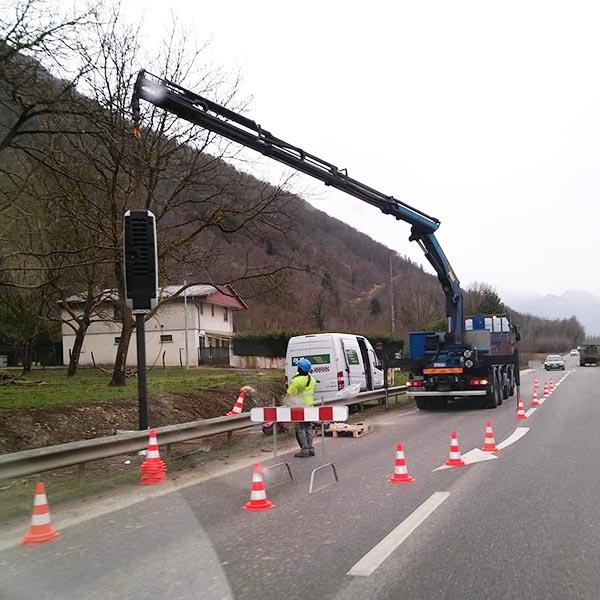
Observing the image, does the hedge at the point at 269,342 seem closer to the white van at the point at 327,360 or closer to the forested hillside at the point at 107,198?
the forested hillside at the point at 107,198

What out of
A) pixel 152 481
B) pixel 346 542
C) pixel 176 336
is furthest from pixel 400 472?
pixel 176 336

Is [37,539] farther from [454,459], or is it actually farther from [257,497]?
[454,459]

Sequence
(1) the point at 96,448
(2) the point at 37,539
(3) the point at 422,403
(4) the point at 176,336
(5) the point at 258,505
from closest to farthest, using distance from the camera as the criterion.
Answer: (2) the point at 37,539, (5) the point at 258,505, (1) the point at 96,448, (3) the point at 422,403, (4) the point at 176,336

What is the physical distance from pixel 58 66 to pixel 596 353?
2587 inches

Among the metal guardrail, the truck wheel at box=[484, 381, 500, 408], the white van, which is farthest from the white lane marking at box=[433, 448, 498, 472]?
the truck wheel at box=[484, 381, 500, 408]

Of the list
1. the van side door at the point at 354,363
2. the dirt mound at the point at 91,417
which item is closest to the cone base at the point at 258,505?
the dirt mound at the point at 91,417

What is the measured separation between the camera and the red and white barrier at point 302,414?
345 inches

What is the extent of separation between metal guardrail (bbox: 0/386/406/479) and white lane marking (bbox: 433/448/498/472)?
393 cm

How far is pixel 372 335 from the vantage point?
4781cm

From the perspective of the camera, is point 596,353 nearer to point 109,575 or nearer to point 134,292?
point 134,292

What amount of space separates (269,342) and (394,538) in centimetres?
4260

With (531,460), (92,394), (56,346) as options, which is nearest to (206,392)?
(92,394)

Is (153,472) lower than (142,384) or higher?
lower

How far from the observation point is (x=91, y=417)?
581 inches
